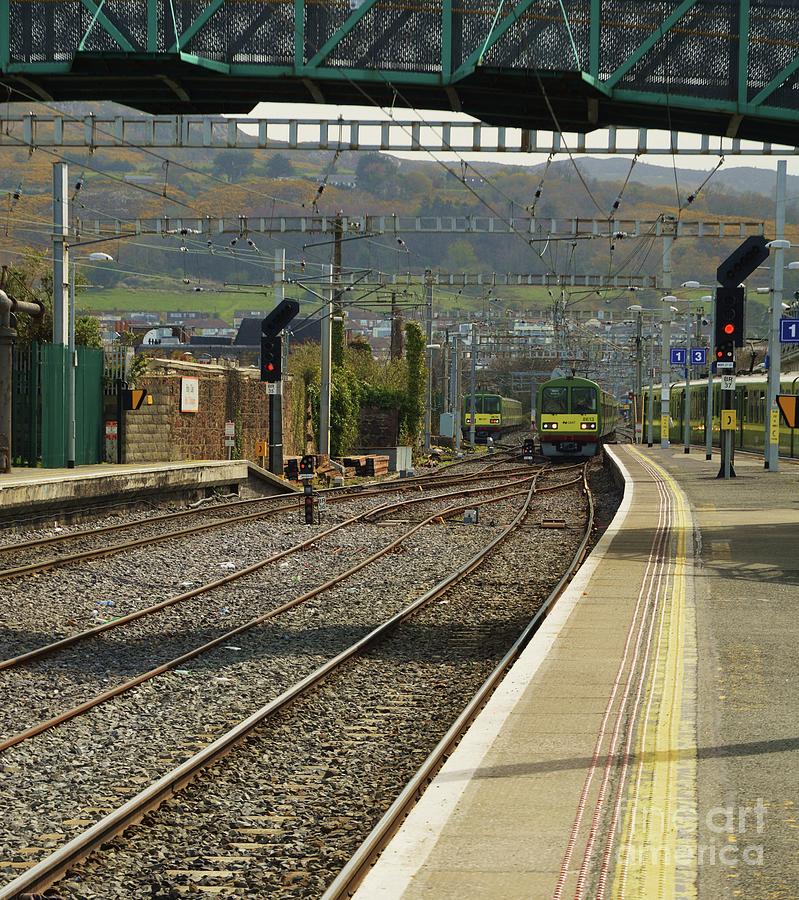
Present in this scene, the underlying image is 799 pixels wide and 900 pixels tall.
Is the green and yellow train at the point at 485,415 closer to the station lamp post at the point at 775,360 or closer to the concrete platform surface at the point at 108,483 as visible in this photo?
the station lamp post at the point at 775,360

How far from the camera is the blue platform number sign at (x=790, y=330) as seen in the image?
3262cm

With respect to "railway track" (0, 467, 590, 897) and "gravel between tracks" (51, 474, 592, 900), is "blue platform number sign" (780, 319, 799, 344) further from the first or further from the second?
"gravel between tracks" (51, 474, 592, 900)

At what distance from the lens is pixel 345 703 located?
10.4m

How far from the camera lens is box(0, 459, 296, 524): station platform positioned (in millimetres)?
22906

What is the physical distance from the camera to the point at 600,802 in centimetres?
632

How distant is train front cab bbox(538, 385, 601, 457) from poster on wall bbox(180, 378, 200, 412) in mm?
17446

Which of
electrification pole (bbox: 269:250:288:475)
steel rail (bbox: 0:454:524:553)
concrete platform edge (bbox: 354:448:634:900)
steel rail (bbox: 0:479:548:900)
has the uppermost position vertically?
electrification pole (bbox: 269:250:288:475)

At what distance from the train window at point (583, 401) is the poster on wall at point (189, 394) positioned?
1830cm

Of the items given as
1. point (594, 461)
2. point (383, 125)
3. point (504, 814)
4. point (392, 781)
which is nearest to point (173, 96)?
point (383, 125)

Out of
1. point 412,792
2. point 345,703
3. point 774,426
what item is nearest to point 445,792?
point 412,792

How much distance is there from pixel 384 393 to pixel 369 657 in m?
48.9

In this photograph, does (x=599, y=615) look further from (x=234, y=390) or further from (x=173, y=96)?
(x=234, y=390)

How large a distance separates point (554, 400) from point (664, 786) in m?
46.4

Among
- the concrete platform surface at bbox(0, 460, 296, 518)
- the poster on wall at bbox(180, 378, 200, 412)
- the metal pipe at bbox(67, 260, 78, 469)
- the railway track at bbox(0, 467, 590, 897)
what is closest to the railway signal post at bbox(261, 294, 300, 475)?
the concrete platform surface at bbox(0, 460, 296, 518)
